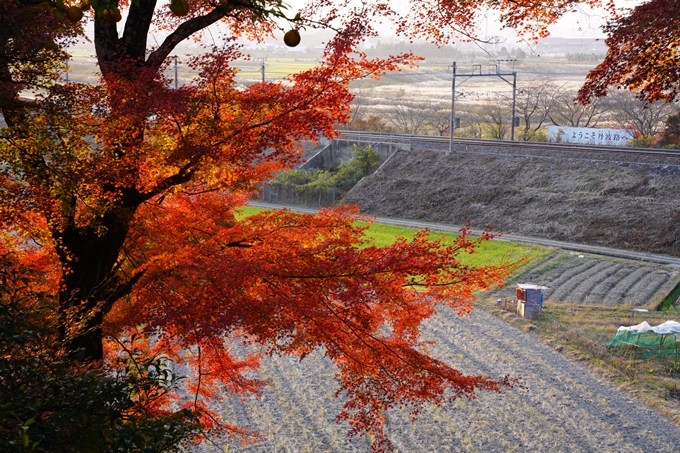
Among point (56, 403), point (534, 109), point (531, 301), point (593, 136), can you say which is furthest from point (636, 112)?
point (56, 403)

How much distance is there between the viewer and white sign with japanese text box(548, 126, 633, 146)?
139 ft

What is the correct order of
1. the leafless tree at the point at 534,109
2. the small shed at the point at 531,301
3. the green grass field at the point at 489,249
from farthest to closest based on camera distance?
1. the leafless tree at the point at 534,109
2. the green grass field at the point at 489,249
3. the small shed at the point at 531,301

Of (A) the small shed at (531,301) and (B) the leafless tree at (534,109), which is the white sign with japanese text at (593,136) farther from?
(A) the small shed at (531,301)

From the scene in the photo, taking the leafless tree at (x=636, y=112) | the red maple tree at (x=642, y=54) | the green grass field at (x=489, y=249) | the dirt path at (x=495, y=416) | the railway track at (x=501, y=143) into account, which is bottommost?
the dirt path at (x=495, y=416)

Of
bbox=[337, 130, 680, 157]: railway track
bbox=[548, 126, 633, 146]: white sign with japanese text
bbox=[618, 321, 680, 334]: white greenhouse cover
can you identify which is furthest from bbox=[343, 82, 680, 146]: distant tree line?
bbox=[618, 321, 680, 334]: white greenhouse cover

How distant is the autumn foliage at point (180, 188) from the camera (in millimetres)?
6684

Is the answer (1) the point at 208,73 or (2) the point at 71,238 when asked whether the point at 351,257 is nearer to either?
(1) the point at 208,73

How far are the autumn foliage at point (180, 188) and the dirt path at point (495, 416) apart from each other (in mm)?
5839

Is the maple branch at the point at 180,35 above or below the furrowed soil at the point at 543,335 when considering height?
above

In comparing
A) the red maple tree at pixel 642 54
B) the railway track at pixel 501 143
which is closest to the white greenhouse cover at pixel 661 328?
the red maple tree at pixel 642 54

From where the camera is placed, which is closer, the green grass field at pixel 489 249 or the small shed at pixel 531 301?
the small shed at pixel 531 301

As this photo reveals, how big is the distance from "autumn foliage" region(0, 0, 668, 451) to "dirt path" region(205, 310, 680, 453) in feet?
19.2

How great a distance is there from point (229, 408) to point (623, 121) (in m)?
46.2

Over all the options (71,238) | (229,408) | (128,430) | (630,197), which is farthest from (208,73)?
(630,197)
